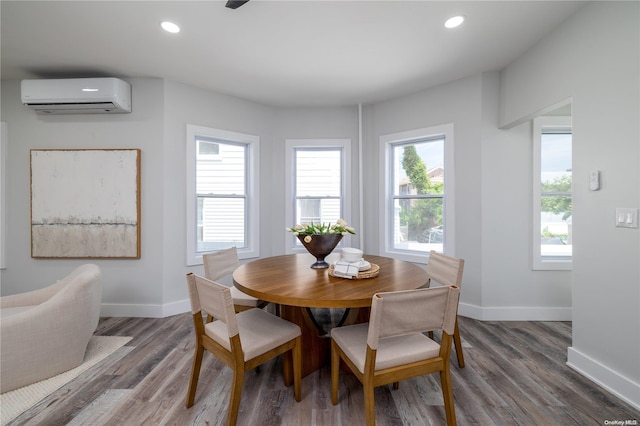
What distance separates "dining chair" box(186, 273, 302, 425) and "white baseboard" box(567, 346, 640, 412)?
2.00 meters

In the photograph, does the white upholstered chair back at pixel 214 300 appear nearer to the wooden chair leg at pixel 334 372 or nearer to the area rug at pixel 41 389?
the wooden chair leg at pixel 334 372

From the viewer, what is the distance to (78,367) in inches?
81.0

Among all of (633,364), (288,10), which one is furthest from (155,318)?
(633,364)

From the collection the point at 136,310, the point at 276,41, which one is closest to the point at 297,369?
the point at 136,310

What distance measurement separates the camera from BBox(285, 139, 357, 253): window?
390 centimetres

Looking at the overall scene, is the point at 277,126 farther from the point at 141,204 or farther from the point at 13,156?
the point at 13,156

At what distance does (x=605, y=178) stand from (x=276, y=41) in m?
2.64

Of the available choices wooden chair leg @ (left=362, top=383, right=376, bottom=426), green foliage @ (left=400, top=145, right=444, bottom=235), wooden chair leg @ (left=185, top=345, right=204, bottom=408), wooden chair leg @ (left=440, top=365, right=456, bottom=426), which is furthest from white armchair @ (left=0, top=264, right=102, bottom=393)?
green foliage @ (left=400, top=145, right=444, bottom=235)

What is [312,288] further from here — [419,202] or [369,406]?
[419,202]

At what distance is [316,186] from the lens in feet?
12.9

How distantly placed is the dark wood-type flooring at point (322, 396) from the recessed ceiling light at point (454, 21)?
262 centimetres

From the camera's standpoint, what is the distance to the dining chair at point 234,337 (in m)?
1.38

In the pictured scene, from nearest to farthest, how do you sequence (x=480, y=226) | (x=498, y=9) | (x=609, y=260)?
1. (x=609, y=260)
2. (x=498, y=9)
3. (x=480, y=226)

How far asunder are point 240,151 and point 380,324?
311 cm
